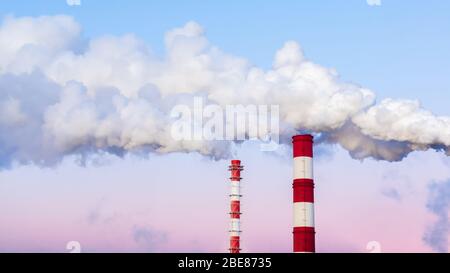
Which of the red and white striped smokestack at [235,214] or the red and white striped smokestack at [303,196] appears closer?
the red and white striped smokestack at [303,196]

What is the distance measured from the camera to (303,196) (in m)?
31.7

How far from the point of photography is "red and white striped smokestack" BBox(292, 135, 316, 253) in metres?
31.6

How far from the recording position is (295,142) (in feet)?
107

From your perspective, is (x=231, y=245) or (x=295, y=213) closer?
(x=295, y=213)

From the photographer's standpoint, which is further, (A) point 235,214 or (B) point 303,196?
(A) point 235,214

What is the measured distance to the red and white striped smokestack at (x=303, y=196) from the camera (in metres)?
31.6

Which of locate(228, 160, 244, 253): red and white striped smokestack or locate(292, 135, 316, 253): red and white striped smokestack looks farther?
locate(228, 160, 244, 253): red and white striped smokestack

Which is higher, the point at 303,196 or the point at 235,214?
the point at 235,214
